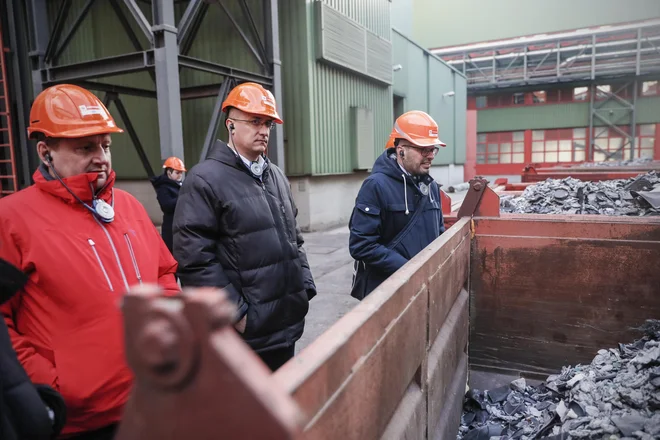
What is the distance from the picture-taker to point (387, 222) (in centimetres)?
285

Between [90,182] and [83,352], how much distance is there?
0.56 meters

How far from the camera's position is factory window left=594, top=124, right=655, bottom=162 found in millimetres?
25719

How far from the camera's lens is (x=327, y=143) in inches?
438

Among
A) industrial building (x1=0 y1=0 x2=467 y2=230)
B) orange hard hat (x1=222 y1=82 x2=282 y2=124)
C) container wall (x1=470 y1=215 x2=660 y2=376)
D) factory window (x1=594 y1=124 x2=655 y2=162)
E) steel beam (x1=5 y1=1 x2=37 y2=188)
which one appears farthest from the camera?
factory window (x1=594 y1=124 x2=655 y2=162)

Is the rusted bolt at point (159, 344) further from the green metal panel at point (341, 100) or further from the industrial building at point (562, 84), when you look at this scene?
the industrial building at point (562, 84)

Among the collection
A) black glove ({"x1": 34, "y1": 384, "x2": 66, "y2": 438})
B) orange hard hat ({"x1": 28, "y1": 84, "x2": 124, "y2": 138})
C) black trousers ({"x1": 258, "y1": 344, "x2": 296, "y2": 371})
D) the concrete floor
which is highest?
orange hard hat ({"x1": 28, "y1": 84, "x2": 124, "y2": 138})

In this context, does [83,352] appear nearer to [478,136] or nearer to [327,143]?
[327,143]

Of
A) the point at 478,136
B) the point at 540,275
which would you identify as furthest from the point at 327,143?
the point at 478,136

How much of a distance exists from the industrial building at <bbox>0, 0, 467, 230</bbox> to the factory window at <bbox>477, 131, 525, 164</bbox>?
54.5 feet

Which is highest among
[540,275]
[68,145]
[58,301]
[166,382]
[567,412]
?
[68,145]

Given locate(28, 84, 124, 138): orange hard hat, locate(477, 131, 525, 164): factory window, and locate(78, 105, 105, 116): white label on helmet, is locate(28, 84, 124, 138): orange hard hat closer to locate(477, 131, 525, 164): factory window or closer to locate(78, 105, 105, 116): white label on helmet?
locate(78, 105, 105, 116): white label on helmet

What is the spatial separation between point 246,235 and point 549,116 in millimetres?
29112

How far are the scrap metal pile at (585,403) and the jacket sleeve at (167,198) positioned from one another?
3613 mm

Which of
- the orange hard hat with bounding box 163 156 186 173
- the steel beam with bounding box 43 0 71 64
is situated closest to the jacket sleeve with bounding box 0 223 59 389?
the orange hard hat with bounding box 163 156 186 173
